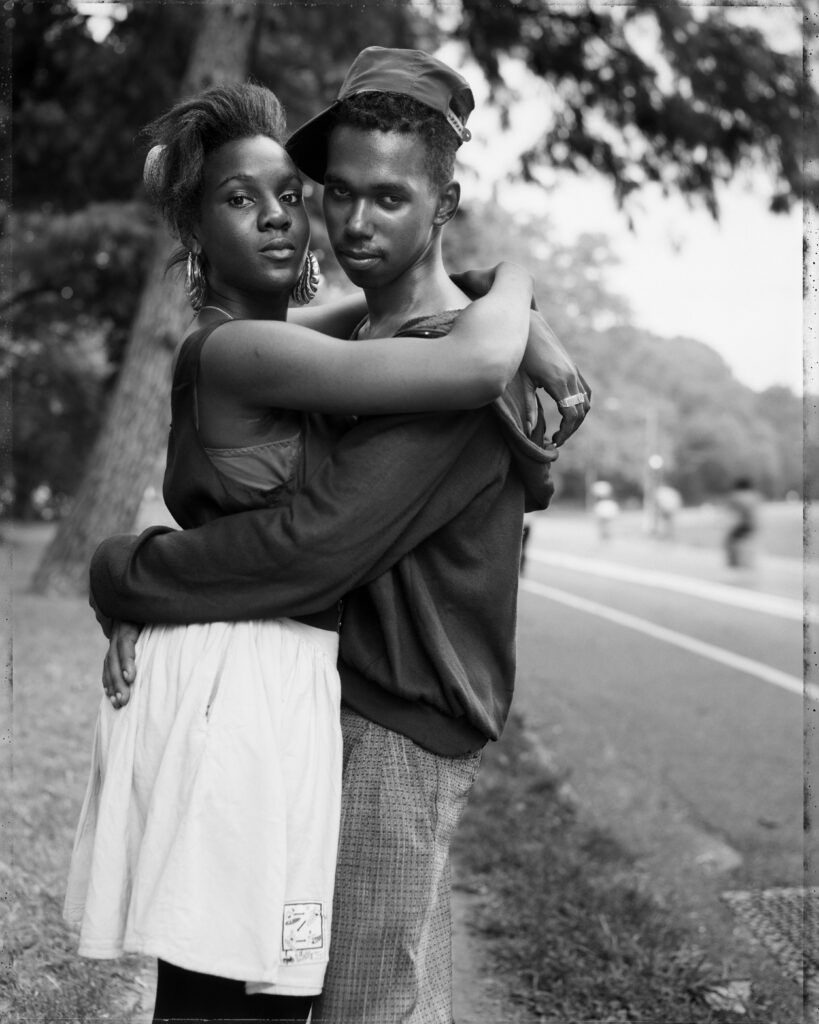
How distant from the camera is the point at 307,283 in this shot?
2.49m

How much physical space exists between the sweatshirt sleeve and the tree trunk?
795cm

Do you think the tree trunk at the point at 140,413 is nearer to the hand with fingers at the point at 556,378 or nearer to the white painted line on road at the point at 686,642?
the white painted line on road at the point at 686,642

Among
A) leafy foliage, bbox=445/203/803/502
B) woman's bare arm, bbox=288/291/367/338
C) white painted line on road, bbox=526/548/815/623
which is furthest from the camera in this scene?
leafy foliage, bbox=445/203/803/502

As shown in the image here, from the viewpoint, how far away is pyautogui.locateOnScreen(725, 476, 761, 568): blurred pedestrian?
17.5 metres

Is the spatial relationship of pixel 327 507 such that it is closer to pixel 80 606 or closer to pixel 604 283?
pixel 80 606

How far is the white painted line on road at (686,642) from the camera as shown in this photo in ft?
33.8

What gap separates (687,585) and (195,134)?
1727 centimetres

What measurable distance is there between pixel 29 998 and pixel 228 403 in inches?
77.2

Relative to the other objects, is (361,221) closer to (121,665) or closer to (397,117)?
(397,117)

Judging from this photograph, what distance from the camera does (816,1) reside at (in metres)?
5.66

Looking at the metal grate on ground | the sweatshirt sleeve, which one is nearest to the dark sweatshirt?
the sweatshirt sleeve

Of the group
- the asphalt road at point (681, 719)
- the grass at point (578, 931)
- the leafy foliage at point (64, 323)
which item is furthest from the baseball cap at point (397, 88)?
the leafy foliage at point (64, 323)

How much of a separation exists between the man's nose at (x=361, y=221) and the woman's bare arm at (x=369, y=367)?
0.67 ft

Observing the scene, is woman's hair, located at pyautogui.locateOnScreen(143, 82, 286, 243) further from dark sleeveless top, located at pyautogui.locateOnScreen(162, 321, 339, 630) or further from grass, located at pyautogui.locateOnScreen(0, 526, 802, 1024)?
grass, located at pyautogui.locateOnScreen(0, 526, 802, 1024)
